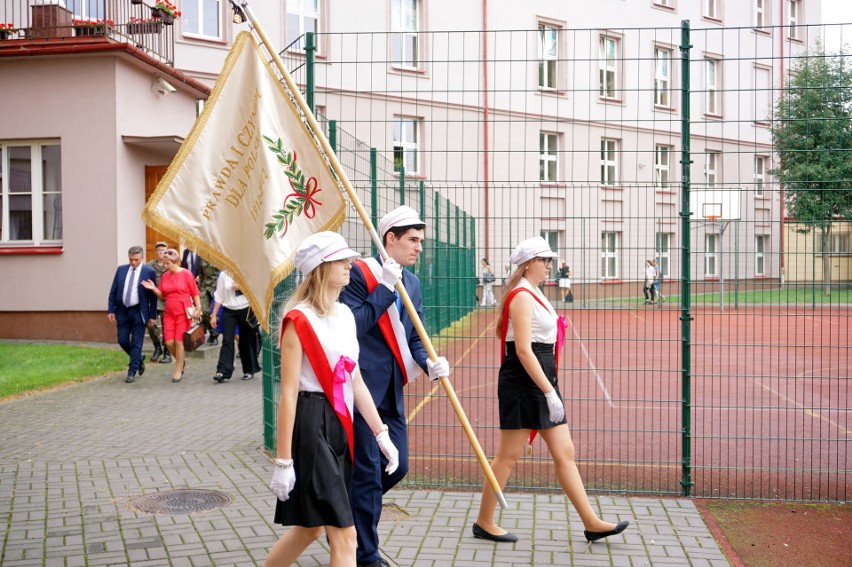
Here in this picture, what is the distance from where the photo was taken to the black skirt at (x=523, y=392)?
565 cm

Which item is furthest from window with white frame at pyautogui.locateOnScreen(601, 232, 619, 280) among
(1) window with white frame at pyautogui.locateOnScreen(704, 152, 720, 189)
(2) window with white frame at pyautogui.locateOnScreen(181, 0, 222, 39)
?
(2) window with white frame at pyautogui.locateOnScreen(181, 0, 222, 39)

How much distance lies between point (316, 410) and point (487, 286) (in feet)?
11.8

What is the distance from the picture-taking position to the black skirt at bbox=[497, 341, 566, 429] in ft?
18.5

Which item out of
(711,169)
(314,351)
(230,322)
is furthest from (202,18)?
(314,351)

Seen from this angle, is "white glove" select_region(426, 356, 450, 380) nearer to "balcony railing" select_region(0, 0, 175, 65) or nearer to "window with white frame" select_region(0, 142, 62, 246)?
"balcony railing" select_region(0, 0, 175, 65)

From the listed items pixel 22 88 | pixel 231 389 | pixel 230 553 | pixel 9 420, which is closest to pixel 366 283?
pixel 230 553

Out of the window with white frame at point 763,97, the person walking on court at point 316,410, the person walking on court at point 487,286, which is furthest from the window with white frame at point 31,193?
the person walking on court at point 316,410

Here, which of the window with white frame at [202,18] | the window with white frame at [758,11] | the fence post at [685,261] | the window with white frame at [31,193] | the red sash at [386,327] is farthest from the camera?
the window with white frame at [758,11]

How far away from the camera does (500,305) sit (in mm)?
5918

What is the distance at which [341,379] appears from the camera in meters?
4.25

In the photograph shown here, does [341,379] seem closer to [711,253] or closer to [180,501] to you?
[180,501]

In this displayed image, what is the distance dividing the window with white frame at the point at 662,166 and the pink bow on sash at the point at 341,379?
349 centimetres

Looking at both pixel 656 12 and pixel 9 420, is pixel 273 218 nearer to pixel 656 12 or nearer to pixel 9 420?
pixel 9 420

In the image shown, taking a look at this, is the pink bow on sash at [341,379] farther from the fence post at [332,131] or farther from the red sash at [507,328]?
the fence post at [332,131]
